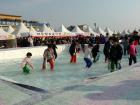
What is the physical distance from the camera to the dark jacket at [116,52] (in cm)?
1371

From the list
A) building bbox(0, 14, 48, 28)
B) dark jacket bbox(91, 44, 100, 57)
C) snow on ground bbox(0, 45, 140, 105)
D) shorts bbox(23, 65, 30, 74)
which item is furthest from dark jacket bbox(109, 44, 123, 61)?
building bbox(0, 14, 48, 28)

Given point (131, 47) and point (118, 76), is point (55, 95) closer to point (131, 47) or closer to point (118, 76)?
point (118, 76)

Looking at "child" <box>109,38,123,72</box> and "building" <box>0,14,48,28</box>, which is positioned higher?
"building" <box>0,14,48,28</box>

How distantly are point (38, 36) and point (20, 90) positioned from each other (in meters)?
27.9

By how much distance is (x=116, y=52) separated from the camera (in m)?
13.8

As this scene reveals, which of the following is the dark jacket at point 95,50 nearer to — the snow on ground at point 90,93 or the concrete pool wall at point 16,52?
the concrete pool wall at point 16,52

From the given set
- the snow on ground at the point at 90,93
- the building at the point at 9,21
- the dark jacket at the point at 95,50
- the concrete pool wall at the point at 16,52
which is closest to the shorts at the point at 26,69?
the dark jacket at the point at 95,50

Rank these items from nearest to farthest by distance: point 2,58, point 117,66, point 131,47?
point 117,66 → point 131,47 → point 2,58

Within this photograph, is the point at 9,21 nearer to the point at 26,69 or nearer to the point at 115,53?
the point at 26,69

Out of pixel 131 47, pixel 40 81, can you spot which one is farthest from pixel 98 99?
pixel 131 47

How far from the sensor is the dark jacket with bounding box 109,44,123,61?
1371 centimetres

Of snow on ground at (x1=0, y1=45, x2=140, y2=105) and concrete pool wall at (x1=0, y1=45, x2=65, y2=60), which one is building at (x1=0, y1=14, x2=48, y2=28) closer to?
concrete pool wall at (x1=0, y1=45, x2=65, y2=60)

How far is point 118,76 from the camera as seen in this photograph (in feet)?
32.1

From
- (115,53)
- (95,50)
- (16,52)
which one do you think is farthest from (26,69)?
(16,52)
